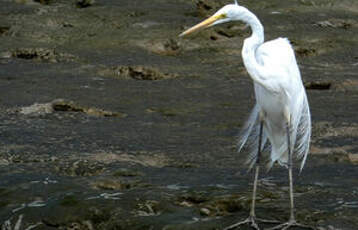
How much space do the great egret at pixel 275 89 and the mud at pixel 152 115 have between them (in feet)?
1.05

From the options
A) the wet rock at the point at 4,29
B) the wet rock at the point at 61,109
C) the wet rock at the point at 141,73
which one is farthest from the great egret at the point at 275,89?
the wet rock at the point at 4,29

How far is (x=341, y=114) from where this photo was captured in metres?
8.53

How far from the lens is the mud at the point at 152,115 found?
19.7ft

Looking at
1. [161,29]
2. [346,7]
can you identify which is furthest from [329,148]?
[346,7]

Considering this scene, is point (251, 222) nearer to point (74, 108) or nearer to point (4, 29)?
point (74, 108)

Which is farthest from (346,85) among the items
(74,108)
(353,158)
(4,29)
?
(4,29)

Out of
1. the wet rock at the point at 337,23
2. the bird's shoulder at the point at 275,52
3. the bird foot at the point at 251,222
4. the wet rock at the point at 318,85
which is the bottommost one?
the wet rock at the point at 318,85

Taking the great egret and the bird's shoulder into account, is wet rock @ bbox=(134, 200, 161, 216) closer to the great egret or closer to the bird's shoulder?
the great egret

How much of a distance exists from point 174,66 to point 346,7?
4079 mm

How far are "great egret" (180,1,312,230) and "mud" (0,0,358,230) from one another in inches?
12.6

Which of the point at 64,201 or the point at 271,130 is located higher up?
the point at 271,130

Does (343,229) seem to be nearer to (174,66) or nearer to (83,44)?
(174,66)

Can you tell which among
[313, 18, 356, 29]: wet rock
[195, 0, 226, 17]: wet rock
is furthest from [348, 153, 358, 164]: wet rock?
[195, 0, 226, 17]: wet rock

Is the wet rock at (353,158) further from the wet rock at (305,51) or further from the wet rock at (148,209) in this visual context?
the wet rock at (305,51)
